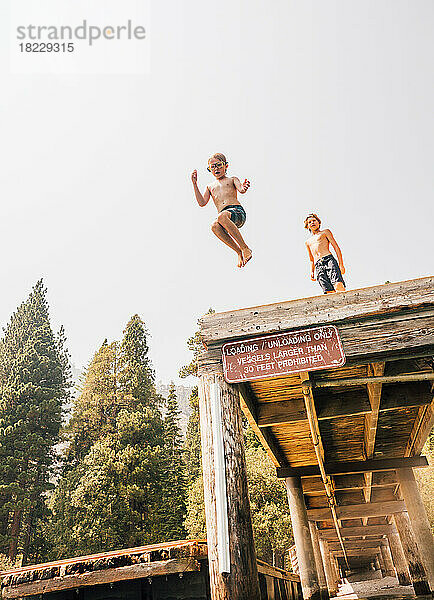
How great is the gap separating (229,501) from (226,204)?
3.46 m

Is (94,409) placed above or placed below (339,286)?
above

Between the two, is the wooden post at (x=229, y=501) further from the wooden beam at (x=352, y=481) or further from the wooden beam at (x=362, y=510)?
the wooden beam at (x=362, y=510)

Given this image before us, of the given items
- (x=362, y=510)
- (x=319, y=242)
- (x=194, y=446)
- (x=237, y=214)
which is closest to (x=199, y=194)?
(x=237, y=214)

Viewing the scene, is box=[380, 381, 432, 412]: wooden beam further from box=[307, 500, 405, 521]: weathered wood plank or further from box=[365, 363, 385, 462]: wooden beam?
box=[307, 500, 405, 521]: weathered wood plank

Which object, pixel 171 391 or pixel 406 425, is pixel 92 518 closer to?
pixel 171 391

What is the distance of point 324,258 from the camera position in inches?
275

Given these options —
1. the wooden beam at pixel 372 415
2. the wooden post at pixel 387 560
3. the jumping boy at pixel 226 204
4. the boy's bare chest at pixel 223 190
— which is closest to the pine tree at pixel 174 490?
the wooden post at pixel 387 560

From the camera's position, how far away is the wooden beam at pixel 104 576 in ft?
13.7

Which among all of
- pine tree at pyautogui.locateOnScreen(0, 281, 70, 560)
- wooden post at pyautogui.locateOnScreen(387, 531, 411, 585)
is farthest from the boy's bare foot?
pine tree at pyautogui.locateOnScreen(0, 281, 70, 560)

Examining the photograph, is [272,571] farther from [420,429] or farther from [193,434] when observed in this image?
[193,434]

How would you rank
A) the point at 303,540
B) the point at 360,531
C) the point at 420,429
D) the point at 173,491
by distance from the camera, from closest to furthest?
the point at 420,429, the point at 303,540, the point at 360,531, the point at 173,491

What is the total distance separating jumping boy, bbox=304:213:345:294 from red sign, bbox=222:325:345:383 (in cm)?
264

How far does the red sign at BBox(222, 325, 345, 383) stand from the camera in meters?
4.14

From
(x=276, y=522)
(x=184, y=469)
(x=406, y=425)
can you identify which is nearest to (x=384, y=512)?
(x=406, y=425)
